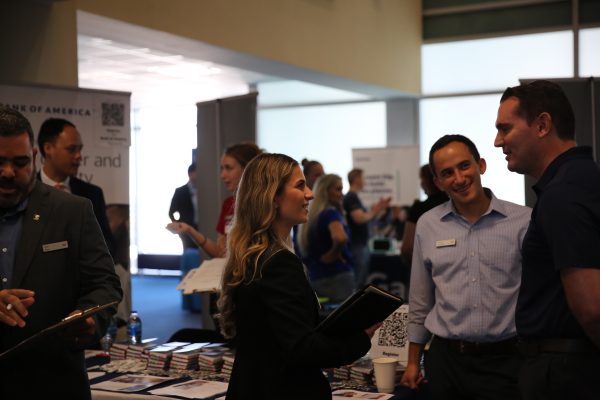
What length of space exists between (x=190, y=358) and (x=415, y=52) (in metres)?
8.90

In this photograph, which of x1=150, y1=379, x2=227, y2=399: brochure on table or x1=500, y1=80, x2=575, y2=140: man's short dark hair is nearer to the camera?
x1=500, y1=80, x2=575, y2=140: man's short dark hair

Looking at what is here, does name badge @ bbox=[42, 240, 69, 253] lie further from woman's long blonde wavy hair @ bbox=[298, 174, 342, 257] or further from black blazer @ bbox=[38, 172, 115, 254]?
woman's long blonde wavy hair @ bbox=[298, 174, 342, 257]

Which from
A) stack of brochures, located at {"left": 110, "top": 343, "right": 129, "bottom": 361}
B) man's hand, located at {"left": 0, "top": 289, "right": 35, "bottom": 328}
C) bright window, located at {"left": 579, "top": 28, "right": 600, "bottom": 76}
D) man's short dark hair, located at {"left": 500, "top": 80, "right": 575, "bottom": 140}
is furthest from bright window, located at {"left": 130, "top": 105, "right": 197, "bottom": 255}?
man's hand, located at {"left": 0, "top": 289, "right": 35, "bottom": 328}

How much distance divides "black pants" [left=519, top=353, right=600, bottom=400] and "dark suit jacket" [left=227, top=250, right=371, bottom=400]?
0.48m

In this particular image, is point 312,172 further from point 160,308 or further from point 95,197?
point 160,308

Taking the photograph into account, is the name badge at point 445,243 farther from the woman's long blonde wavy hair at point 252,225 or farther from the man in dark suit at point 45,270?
the man in dark suit at point 45,270

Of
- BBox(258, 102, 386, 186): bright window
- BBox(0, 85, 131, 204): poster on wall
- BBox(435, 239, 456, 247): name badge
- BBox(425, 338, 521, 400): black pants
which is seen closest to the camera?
BBox(425, 338, 521, 400): black pants

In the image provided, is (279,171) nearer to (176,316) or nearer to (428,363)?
(428,363)

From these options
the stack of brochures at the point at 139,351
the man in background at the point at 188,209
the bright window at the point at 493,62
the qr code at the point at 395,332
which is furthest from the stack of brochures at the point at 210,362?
the bright window at the point at 493,62

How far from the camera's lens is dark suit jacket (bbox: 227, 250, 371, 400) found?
2.17 meters

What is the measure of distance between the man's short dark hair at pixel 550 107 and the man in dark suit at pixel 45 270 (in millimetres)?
1237

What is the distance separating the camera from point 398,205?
1092 centimetres

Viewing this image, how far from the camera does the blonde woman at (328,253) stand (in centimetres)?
629

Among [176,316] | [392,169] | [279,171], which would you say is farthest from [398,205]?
[279,171]
